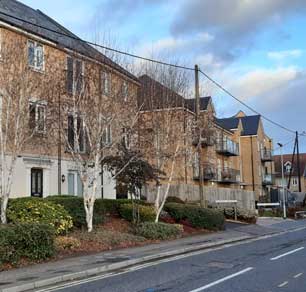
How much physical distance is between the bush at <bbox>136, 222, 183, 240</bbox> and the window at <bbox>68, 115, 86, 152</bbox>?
386 centimetres

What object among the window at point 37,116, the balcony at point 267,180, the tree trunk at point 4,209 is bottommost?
the tree trunk at point 4,209

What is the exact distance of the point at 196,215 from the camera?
26438 millimetres

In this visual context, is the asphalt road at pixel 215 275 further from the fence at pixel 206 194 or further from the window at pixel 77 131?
the fence at pixel 206 194

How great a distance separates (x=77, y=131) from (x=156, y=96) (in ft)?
20.4

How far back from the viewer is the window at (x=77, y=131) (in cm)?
1966

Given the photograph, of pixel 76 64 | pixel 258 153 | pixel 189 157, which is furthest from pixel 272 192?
pixel 76 64

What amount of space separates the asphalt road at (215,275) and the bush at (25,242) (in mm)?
2639

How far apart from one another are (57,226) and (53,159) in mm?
9512

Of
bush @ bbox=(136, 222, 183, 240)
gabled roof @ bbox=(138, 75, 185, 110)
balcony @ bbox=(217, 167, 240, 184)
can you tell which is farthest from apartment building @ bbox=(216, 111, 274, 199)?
bush @ bbox=(136, 222, 183, 240)

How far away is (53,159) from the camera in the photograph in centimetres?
2716

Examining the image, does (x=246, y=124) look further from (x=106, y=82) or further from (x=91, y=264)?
(x=91, y=264)

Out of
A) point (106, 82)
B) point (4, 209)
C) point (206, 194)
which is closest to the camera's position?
point (4, 209)

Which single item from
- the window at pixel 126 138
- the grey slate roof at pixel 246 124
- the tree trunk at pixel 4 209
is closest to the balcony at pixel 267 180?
the grey slate roof at pixel 246 124

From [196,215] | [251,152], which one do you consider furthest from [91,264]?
[251,152]
